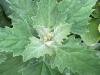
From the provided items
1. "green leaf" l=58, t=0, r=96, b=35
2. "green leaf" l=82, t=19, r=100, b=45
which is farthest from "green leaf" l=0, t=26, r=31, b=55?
"green leaf" l=82, t=19, r=100, b=45

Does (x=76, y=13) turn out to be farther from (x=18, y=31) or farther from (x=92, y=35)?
(x=92, y=35)

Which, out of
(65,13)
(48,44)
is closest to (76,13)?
(65,13)

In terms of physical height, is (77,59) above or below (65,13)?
below

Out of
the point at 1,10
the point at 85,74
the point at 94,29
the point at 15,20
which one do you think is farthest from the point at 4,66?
the point at 94,29

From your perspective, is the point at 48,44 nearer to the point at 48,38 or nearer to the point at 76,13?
the point at 48,38

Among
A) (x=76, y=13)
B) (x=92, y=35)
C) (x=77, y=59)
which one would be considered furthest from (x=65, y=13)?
(x=92, y=35)

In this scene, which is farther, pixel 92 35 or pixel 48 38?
pixel 92 35

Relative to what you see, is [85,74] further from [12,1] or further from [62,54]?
[12,1]
